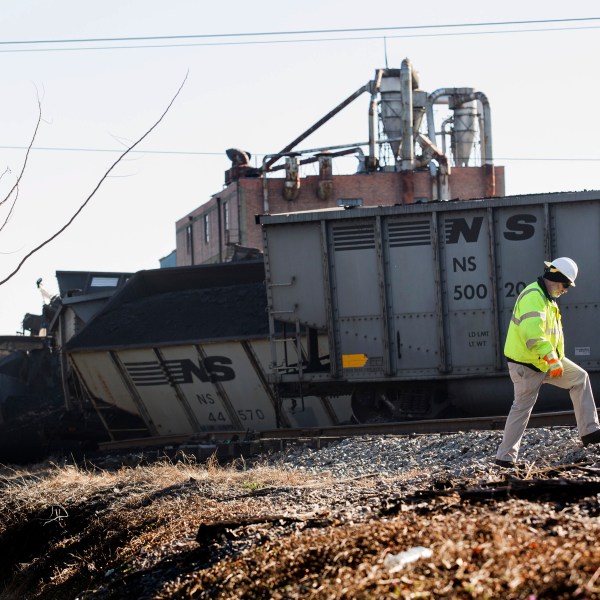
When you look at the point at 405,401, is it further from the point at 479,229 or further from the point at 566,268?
the point at 566,268

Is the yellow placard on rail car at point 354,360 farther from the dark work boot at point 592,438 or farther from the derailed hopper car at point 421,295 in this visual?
the dark work boot at point 592,438

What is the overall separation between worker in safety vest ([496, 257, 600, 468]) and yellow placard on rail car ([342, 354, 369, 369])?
608 cm

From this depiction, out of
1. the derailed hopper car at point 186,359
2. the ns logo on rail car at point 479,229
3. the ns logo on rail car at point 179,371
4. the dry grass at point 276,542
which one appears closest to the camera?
the dry grass at point 276,542

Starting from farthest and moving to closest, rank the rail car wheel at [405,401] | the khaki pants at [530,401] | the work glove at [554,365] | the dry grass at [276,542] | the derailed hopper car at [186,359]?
the derailed hopper car at [186,359] < the rail car wheel at [405,401] < the khaki pants at [530,401] < the work glove at [554,365] < the dry grass at [276,542]

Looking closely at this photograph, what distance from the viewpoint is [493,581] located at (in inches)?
163

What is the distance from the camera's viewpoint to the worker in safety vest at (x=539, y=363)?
845 cm

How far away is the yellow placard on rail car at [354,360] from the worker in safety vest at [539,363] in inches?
239

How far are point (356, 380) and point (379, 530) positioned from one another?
952 centimetres

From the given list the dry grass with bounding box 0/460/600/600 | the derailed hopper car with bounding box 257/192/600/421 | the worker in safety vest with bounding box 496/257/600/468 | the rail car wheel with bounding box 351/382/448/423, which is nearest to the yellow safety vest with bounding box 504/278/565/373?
the worker in safety vest with bounding box 496/257/600/468

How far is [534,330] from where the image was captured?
8445mm

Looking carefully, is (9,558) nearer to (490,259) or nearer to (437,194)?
(490,259)

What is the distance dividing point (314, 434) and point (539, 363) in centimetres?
518

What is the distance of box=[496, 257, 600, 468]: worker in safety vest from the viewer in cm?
845

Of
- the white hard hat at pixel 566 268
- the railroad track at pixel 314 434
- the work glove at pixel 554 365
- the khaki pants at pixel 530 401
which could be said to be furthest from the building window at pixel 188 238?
the work glove at pixel 554 365
